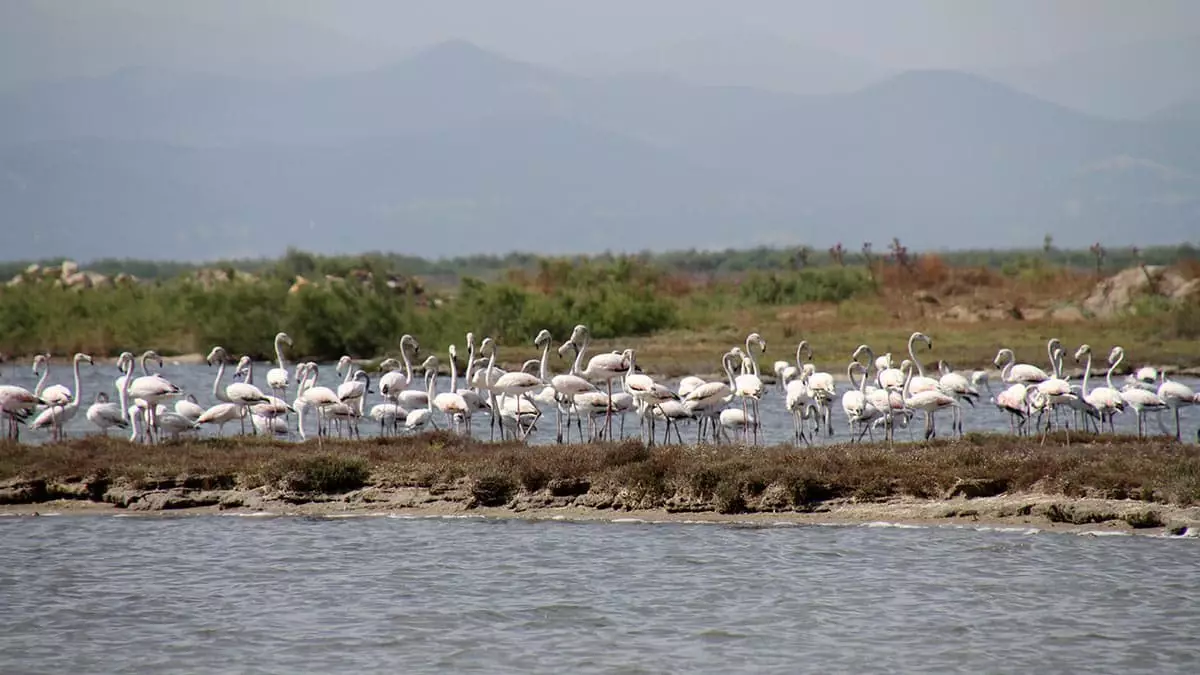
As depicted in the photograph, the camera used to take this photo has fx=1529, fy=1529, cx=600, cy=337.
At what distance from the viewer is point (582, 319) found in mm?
47531

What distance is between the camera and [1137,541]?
14906 millimetres

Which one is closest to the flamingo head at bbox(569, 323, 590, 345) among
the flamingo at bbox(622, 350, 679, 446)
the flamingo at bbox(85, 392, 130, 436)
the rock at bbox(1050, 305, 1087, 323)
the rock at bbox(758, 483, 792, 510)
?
the flamingo at bbox(622, 350, 679, 446)

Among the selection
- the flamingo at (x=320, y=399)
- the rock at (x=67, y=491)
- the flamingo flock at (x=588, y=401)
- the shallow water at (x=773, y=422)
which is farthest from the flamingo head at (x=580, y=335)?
the rock at (x=67, y=491)

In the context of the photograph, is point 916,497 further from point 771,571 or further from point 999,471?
point 771,571

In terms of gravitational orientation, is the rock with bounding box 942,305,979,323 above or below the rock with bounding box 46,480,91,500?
above

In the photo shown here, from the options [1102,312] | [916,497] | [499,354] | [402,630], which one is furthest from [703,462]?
[1102,312]

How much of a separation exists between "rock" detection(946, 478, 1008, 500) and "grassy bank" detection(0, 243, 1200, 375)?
19972 mm

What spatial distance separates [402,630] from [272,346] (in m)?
34.2

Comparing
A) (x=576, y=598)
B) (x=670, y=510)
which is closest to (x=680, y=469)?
(x=670, y=510)

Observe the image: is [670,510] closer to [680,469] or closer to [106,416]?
[680,469]

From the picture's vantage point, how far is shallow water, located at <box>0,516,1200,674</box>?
1212 cm

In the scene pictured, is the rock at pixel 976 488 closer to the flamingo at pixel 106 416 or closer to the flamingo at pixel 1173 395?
the flamingo at pixel 1173 395

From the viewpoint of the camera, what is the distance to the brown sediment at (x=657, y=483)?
16.0 m

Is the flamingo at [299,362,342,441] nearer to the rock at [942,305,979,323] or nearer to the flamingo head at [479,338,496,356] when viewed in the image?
the flamingo head at [479,338,496,356]
